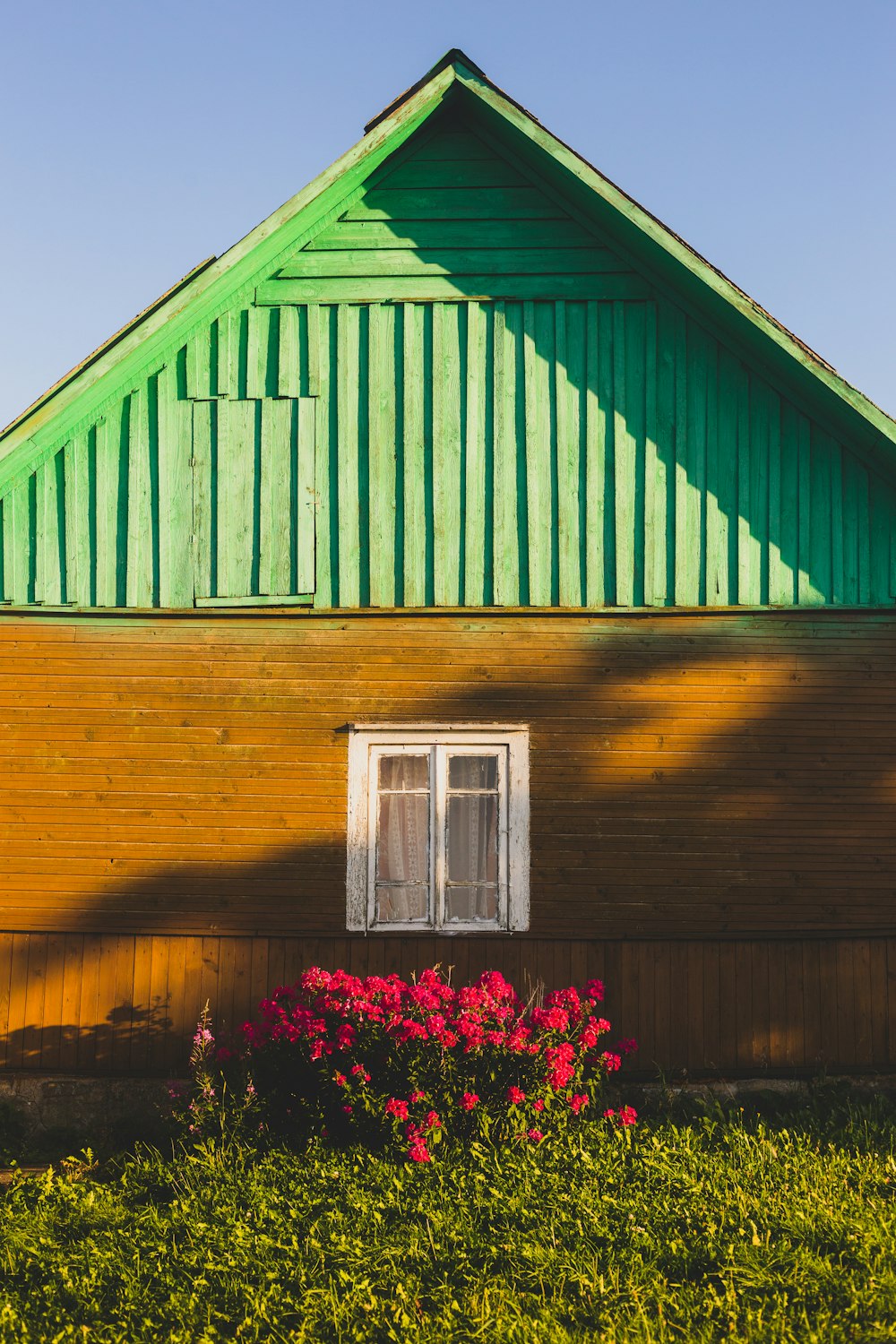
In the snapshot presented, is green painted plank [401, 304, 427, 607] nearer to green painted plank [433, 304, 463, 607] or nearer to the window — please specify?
green painted plank [433, 304, 463, 607]

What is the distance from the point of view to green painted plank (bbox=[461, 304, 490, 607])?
845 cm

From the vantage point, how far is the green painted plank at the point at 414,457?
8.46m

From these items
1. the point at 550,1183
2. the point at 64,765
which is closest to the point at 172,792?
the point at 64,765

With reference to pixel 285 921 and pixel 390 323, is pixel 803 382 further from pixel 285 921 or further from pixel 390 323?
pixel 285 921

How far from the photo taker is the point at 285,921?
27.2ft

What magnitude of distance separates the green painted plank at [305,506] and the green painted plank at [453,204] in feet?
5.76

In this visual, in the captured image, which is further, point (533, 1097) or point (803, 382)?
point (803, 382)

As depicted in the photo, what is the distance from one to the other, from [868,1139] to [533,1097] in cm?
214

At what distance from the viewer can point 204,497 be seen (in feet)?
28.1

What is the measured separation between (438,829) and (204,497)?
125 inches

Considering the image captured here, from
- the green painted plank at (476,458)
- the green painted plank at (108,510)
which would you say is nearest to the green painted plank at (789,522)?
the green painted plank at (476,458)

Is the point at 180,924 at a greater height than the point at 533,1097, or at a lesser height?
greater

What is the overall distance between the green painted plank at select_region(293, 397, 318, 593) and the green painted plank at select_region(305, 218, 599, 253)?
139 centimetres

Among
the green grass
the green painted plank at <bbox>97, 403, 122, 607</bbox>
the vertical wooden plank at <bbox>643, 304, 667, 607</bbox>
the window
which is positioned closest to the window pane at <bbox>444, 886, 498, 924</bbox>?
the window
